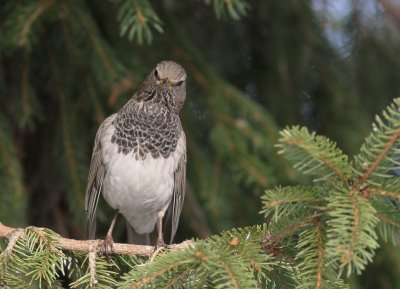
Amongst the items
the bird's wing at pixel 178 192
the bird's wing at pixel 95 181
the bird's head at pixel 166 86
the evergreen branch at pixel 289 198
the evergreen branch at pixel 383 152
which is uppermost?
the bird's head at pixel 166 86

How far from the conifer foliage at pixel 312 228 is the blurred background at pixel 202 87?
125 cm

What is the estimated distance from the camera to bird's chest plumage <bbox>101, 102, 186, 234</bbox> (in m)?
3.33

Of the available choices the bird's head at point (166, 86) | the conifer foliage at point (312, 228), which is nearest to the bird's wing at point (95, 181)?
the bird's head at point (166, 86)

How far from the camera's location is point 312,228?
181cm

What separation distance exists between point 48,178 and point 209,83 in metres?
1.12

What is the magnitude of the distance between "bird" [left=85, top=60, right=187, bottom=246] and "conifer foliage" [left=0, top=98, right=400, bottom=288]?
135 cm

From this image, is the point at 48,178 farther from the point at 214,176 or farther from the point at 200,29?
the point at 200,29

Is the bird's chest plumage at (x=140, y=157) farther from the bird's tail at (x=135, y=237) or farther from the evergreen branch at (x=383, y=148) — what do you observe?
the evergreen branch at (x=383, y=148)

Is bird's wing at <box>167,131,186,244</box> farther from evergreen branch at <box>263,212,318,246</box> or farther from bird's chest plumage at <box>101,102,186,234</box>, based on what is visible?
evergreen branch at <box>263,212,318,246</box>

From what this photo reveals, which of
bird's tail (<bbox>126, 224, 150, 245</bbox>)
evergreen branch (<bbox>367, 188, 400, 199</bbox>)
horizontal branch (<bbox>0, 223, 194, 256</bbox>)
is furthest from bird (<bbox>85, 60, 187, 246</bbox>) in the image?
evergreen branch (<bbox>367, 188, 400, 199</bbox>)

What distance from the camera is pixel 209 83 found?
3.47 m

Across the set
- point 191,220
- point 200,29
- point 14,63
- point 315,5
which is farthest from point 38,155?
point 315,5

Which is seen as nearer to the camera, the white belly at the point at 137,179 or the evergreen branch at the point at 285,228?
the evergreen branch at the point at 285,228

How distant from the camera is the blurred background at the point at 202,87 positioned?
3258 mm
